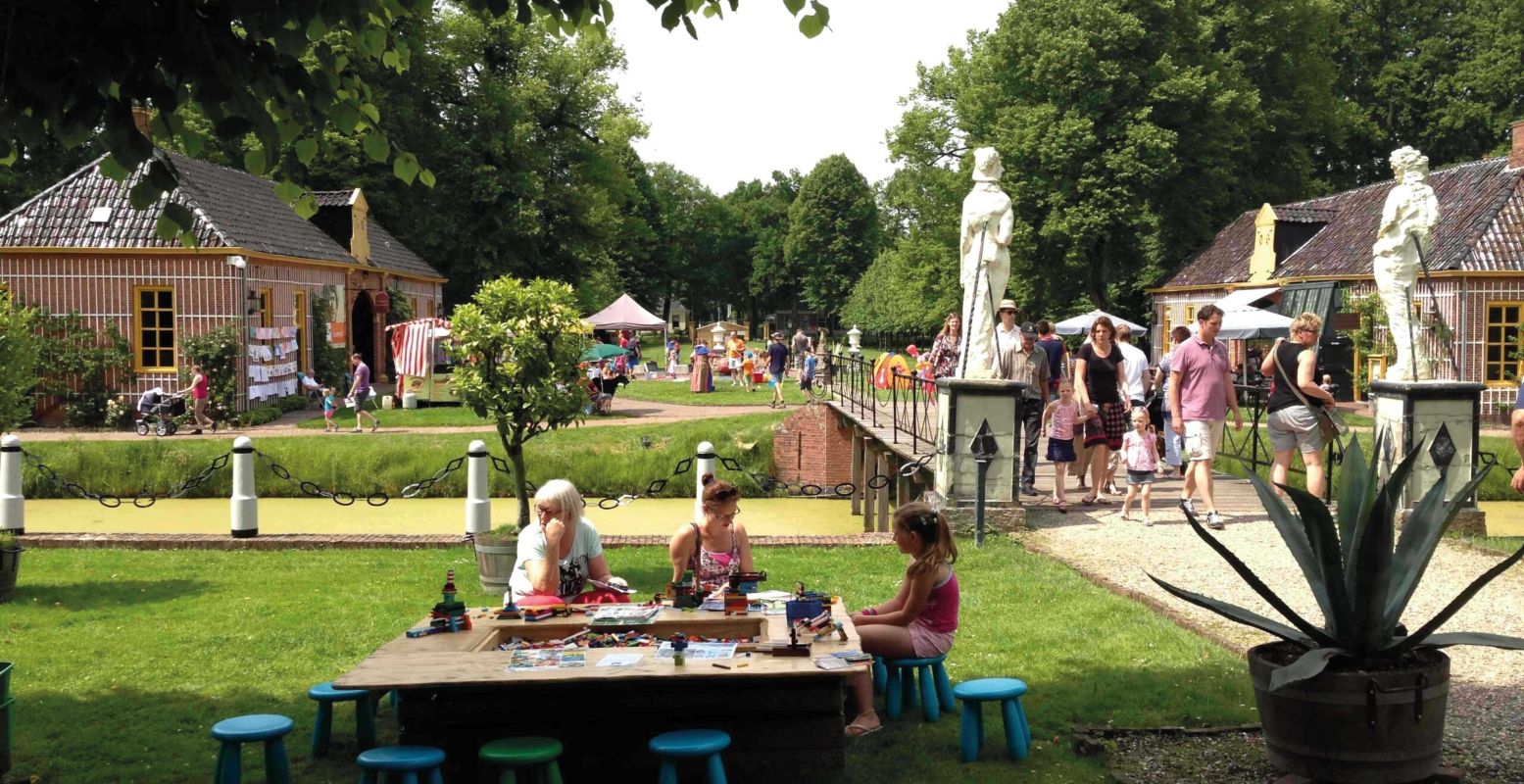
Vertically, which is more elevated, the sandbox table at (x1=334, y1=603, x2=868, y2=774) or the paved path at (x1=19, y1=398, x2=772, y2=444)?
the paved path at (x1=19, y1=398, x2=772, y2=444)

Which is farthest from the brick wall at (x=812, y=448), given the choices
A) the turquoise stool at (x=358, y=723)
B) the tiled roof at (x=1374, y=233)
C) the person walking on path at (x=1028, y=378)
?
the turquoise stool at (x=358, y=723)

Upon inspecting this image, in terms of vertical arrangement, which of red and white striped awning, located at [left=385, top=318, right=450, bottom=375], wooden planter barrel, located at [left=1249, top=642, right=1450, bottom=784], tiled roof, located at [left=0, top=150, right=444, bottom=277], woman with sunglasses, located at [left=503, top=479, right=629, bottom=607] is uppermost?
tiled roof, located at [left=0, top=150, right=444, bottom=277]

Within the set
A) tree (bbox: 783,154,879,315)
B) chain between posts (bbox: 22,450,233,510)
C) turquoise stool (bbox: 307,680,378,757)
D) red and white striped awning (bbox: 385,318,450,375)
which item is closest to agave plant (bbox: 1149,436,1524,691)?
turquoise stool (bbox: 307,680,378,757)

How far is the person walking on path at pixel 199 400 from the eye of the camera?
2394 centimetres

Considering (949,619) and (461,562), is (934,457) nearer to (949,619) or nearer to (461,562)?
(461,562)

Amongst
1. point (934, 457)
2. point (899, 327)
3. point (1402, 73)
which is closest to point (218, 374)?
point (934, 457)

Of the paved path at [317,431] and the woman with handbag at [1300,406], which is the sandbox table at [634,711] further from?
the paved path at [317,431]

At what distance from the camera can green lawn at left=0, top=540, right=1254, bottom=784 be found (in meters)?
A: 6.32

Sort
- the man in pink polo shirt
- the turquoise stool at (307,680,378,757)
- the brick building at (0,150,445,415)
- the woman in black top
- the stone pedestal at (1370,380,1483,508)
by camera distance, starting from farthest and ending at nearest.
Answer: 1. the brick building at (0,150,445,415)
2. the woman in black top
3. the stone pedestal at (1370,380,1483,508)
4. the man in pink polo shirt
5. the turquoise stool at (307,680,378,757)

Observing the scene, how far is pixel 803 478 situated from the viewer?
2173 centimetres

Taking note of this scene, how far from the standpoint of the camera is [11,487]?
47.6 feet

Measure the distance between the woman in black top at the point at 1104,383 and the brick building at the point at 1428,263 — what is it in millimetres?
10452

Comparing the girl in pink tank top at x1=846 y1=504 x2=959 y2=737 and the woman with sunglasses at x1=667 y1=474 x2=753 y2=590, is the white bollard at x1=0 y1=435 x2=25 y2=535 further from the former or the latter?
the girl in pink tank top at x1=846 y1=504 x2=959 y2=737

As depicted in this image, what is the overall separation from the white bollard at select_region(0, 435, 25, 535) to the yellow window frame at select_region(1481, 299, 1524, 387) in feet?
83.7
